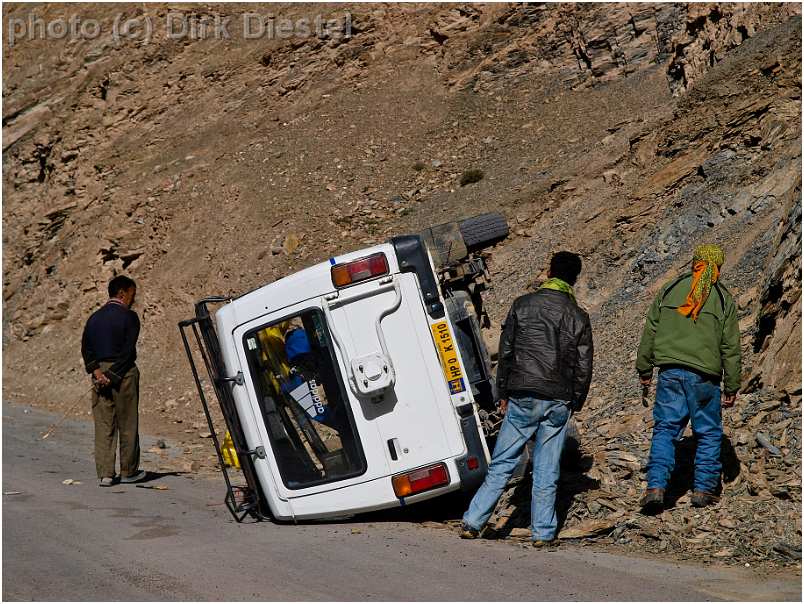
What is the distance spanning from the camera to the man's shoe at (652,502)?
6566mm

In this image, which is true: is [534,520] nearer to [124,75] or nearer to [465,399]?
[465,399]

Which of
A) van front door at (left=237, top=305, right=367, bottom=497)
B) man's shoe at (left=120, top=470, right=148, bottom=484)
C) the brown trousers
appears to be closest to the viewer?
van front door at (left=237, top=305, right=367, bottom=497)

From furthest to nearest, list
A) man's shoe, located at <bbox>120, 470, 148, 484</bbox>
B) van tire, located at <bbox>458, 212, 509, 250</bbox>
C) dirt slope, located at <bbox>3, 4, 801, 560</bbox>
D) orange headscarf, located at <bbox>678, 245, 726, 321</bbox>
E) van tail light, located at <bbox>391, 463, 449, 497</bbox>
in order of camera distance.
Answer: dirt slope, located at <bbox>3, 4, 801, 560</bbox> → man's shoe, located at <bbox>120, 470, 148, 484</bbox> → van tire, located at <bbox>458, 212, 509, 250</bbox> → van tail light, located at <bbox>391, 463, 449, 497</bbox> → orange headscarf, located at <bbox>678, 245, 726, 321</bbox>

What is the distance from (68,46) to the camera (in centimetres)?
2945

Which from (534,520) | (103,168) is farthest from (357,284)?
(103,168)

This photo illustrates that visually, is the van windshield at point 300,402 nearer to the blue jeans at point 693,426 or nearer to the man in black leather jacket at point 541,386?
the man in black leather jacket at point 541,386

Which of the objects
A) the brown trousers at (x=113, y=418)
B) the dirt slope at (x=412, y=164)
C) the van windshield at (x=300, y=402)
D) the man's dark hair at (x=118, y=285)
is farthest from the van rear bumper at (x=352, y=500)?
the man's dark hair at (x=118, y=285)

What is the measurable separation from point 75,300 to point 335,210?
588cm

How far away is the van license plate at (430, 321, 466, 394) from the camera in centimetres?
689

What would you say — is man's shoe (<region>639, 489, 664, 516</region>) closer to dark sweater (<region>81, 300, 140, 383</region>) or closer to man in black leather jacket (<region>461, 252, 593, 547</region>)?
man in black leather jacket (<region>461, 252, 593, 547</region>)

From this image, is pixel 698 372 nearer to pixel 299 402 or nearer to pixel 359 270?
pixel 359 270

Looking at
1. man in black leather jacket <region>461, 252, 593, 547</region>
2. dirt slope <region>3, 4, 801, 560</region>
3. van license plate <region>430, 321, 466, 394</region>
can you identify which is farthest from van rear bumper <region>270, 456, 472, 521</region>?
dirt slope <region>3, 4, 801, 560</region>

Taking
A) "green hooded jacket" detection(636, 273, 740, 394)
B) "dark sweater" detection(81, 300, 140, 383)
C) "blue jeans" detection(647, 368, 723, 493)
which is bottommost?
"blue jeans" detection(647, 368, 723, 493)

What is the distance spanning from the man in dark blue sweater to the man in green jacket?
16.3ft
